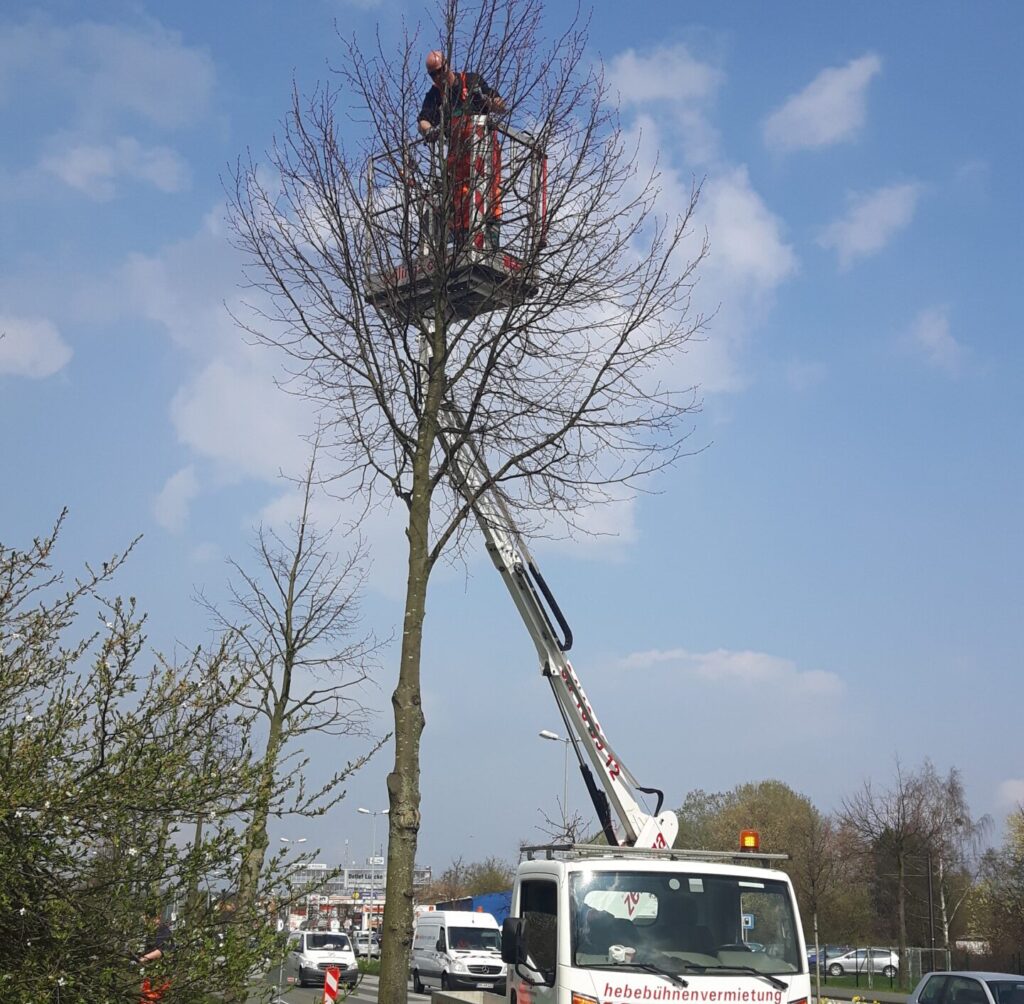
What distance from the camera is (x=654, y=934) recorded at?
807 cm

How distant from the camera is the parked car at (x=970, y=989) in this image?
1366cm

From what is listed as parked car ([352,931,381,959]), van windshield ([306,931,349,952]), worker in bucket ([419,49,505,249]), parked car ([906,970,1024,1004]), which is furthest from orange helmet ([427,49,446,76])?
parked car ([352,931,381,959])

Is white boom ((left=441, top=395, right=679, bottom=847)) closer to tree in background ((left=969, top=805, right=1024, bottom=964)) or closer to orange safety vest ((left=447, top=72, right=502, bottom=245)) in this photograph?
orange safety vest ((left=447, top=72, right=502, bottom=245))

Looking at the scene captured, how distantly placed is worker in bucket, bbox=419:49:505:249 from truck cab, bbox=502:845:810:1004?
5.41 metres

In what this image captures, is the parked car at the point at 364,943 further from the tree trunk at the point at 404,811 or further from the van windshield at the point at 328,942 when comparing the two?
the tree trunk at the point at 404,811

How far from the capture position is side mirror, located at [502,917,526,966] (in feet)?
27.1

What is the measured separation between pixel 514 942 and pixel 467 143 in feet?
21.6

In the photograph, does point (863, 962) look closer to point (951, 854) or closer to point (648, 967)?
point (951, 854)

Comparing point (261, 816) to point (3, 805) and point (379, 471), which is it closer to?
point (3, 805)

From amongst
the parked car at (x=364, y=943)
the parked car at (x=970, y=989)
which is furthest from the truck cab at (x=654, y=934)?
the parked car at (x=364, y=943)

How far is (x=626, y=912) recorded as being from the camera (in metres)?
8.15

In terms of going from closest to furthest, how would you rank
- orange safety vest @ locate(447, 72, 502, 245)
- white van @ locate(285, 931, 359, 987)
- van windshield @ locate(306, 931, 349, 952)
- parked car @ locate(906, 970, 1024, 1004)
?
orange safety vest @ locate(447, 72, 502, 245) < parked car @ locate(906, 970, 1024, 1004) < white van @ locate(285, 931, 359, 987) < van windshield @ locate(306, 931, 349, 952)

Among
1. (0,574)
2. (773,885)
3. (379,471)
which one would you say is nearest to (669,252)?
(379,471)

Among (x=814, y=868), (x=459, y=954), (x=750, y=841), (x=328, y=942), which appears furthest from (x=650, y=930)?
(x=814, y=868)
